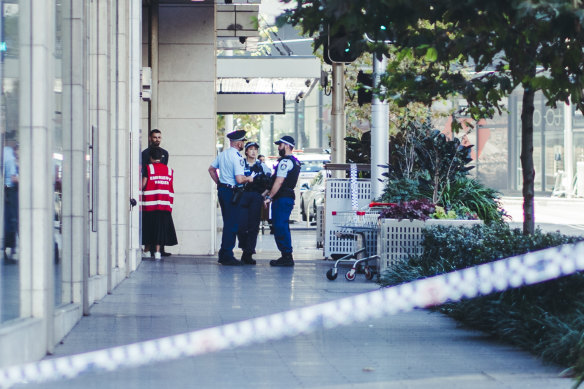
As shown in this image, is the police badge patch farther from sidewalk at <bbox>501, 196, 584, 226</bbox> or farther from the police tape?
sidewalk at <bbox>501, 196, 584, 226</bbox>

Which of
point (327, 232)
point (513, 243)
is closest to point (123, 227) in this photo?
point (327, 232)

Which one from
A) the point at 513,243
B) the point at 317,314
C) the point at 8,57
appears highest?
the point at 8,57

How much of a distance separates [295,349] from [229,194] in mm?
8355

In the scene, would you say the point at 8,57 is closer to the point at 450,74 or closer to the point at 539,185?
the point at 450,74

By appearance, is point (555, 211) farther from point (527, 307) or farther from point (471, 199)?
point (527, 307)

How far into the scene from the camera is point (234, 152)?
16047mm

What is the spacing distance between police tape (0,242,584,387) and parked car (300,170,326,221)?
1461 cm

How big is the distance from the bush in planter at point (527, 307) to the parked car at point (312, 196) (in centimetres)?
1576

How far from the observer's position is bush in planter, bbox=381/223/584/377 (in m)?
7.18

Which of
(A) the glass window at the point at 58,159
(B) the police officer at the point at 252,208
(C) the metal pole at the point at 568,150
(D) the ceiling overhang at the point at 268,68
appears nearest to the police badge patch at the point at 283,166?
(B) the police officer at the point at 252,208

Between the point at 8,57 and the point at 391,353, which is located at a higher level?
the point at 8,57

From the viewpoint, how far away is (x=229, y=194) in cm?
1614

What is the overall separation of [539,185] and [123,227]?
1728 inches

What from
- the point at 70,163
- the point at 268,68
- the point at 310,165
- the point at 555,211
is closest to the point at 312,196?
the point at 310,165
